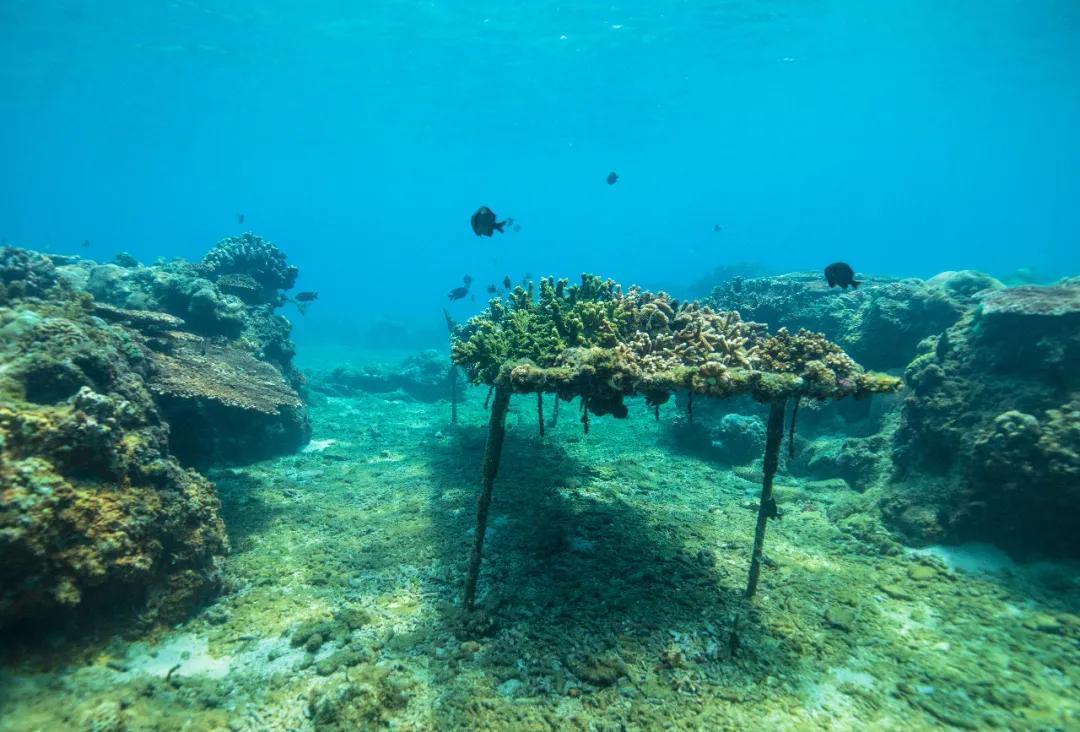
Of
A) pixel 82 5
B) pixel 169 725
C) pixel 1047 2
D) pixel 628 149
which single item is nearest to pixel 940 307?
pixel 169 725

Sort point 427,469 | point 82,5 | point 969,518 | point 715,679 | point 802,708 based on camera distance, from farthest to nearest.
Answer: point 82,5 → point 427,469 → point 969,518 → point 715,679 → point 802,708

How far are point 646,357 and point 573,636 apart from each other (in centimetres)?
366

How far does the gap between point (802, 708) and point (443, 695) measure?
3692 millimetres

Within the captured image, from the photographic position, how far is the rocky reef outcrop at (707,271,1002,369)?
13414 mm

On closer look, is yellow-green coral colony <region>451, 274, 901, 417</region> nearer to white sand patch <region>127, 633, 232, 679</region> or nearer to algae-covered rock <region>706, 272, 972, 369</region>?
white sand patch <region>127, 633, 232, 679</region>

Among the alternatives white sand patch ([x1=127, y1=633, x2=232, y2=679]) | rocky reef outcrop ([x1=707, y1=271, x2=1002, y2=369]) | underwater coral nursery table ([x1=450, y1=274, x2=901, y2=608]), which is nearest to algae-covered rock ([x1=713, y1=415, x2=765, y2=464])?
rocky reef outcrop ([x1=707, y1=271, x2=1002, y2=369])

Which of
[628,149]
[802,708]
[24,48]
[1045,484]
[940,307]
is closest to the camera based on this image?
[802,708]

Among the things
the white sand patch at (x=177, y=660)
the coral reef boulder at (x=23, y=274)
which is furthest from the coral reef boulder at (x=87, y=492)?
the coral reef boulder at (x=23, y=274)

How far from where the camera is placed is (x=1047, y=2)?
3197 cm

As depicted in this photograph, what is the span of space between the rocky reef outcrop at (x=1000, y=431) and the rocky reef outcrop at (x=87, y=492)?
1183 centimetres

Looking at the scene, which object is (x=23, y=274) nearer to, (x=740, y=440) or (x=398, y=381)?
(x=398, y=381)

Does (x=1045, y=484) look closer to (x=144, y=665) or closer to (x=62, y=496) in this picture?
(x=144, y=665)

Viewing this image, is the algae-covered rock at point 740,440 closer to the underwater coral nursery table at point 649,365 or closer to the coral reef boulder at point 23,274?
the underwater coral nursery table at point 649,365

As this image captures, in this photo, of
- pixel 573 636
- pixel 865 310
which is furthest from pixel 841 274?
pixel 573 636
